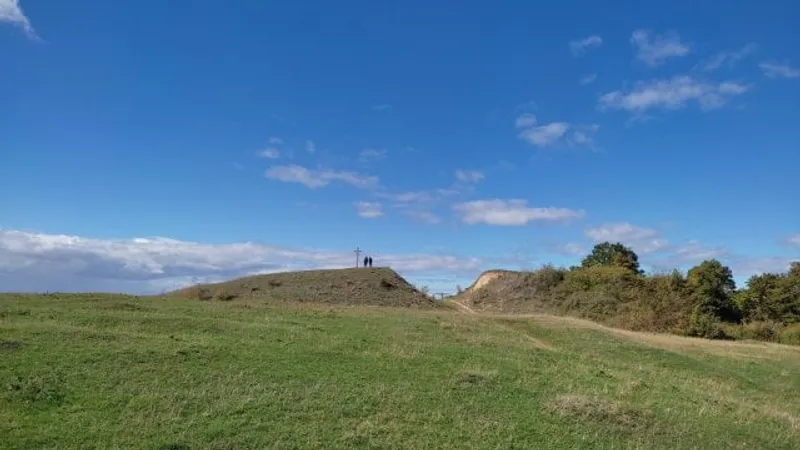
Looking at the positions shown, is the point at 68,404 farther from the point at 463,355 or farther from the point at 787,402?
the point at 787,402

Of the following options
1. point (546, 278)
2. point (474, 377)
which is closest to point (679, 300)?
point (546, 278)

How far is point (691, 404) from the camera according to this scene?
49.6ft

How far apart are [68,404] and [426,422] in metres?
6.53

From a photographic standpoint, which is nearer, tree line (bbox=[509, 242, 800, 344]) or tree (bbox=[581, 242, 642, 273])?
tree line (bbox=[509, 242, 800, 344])

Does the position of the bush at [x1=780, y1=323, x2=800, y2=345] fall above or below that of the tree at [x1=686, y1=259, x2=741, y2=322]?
below

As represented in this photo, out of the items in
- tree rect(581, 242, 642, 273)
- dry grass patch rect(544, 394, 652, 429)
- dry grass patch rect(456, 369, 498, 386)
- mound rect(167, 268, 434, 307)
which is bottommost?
dry grass patch rect(544, 394, 652, 429)

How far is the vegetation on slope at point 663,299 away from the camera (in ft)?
156

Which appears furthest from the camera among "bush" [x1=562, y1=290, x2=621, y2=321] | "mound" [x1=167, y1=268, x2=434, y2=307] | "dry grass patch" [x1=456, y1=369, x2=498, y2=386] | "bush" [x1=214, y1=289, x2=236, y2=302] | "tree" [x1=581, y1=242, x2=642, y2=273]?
"tree" [x1=581, y1=242, x2=642, y2=273]

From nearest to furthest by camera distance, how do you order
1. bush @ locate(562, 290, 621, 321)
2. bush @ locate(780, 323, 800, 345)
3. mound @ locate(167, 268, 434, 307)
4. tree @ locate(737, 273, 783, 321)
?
1. mound @ locate(167, 268, 434, 307)
2. bush @ locate(780, 323, 800, 345)
3. bush @ locate(562, 290, 621, 321)
4. tree @ locate(737, 273, 783, 321)

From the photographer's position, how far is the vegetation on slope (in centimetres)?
4741

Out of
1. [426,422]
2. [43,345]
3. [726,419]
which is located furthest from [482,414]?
[43,345]

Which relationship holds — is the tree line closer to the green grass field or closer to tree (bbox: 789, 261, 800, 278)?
tree (bbox: 789, 261, 800, 278)

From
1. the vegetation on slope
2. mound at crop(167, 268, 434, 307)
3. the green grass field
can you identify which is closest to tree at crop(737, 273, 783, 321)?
the vegetation on slope

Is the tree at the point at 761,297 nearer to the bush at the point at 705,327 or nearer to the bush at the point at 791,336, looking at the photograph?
the bush at the point at 791,336
